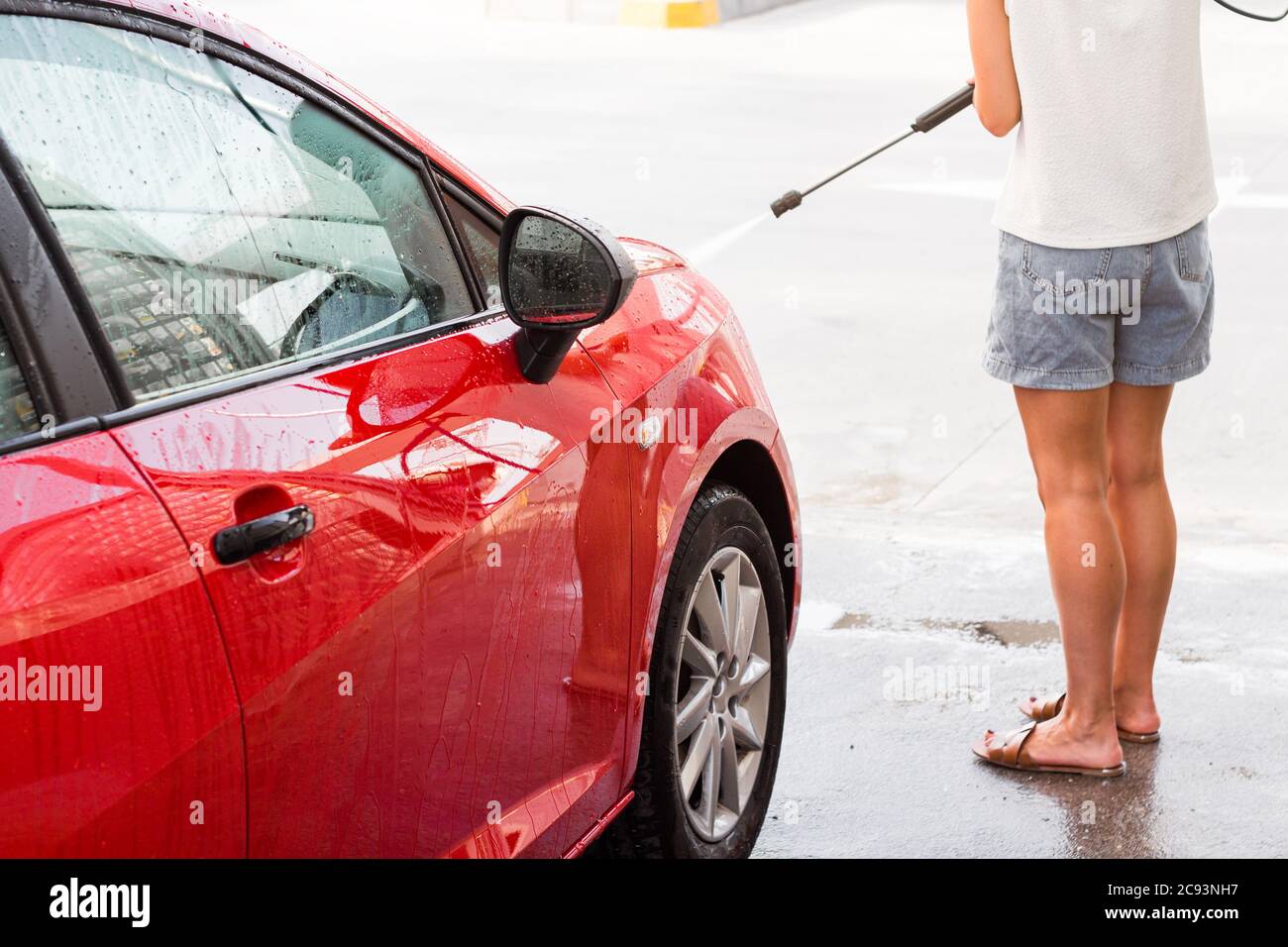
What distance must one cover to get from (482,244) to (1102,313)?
4.18 feet

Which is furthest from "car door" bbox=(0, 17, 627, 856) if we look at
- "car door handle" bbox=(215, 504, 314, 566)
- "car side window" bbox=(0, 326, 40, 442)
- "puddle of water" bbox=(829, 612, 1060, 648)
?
"puddle of water" bbox=(829, 612, 1060, 648)

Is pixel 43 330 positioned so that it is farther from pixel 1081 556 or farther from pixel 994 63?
pixel 1081 556

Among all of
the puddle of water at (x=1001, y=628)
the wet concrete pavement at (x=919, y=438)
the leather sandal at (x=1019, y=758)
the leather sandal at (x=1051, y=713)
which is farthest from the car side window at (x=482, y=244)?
the puddle of water at (x=1001, y=628)

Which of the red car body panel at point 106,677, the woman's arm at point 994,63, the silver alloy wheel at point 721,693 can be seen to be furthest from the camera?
the woman's arm at point 994,63

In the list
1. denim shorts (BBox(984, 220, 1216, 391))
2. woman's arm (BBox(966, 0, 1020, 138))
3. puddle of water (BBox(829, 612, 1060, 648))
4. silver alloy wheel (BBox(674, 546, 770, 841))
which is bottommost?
puddle of water (BBox(829, 612, 1060, 648))

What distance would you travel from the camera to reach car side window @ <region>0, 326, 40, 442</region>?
1.79m

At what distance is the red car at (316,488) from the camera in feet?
5.74

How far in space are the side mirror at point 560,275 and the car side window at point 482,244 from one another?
0.20 metres

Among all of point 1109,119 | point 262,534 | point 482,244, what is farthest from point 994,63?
point 262,534

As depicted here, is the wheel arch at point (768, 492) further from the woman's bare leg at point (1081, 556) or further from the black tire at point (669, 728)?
the woman's bare leg at point (1081, 556)

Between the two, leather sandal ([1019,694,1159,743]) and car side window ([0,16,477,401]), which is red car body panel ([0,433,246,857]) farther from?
leather sandal ([1019,694,1159,743])

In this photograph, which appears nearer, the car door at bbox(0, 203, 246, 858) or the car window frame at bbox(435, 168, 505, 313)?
the car door at bbox(0, 203, 246, 858)

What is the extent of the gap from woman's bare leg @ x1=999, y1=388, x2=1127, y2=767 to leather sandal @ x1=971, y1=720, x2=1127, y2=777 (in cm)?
2

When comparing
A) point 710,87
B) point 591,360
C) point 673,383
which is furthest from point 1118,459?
point 710,87
